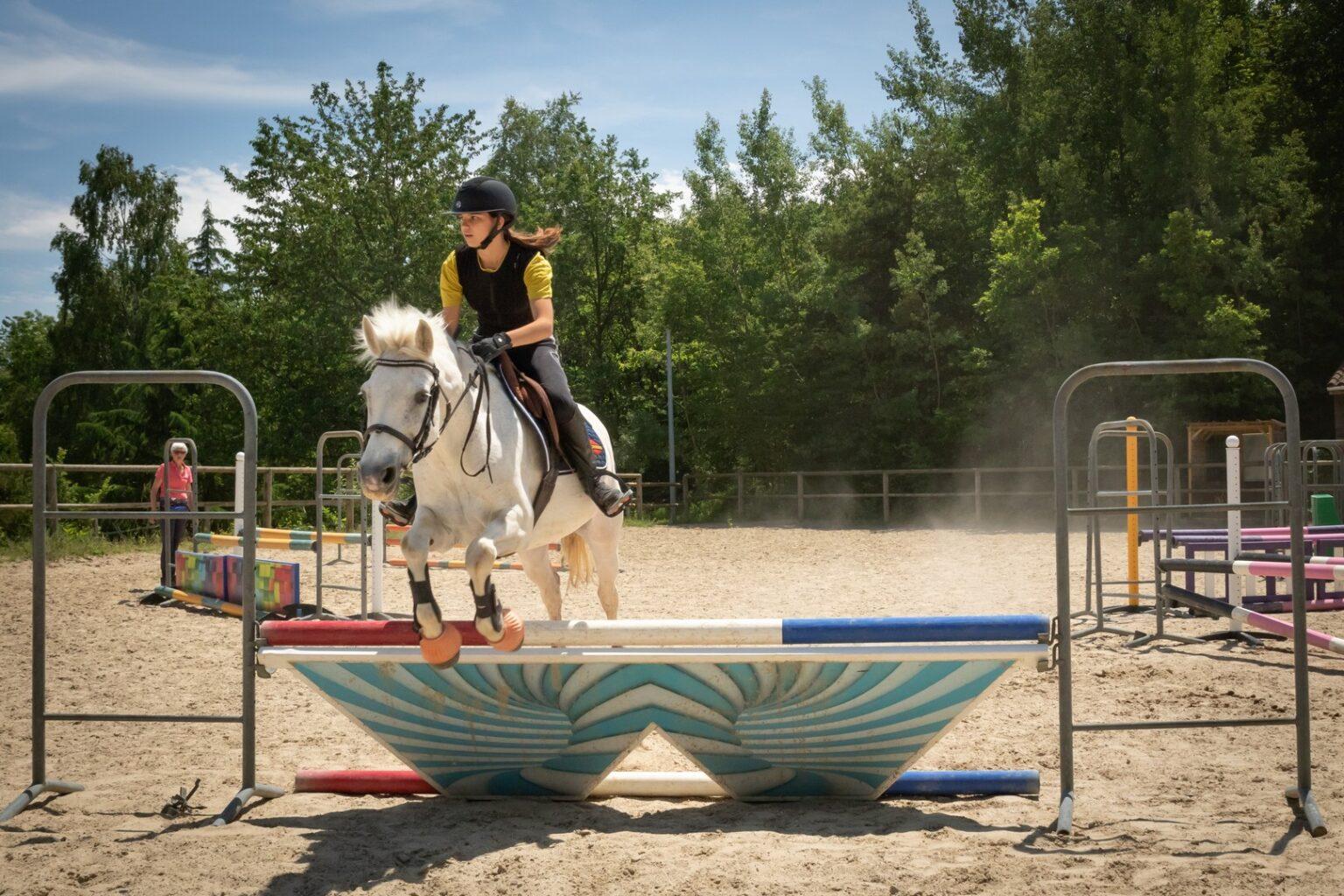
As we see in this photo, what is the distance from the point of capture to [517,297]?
16.8 ft

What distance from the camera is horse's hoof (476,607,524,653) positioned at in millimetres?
4008

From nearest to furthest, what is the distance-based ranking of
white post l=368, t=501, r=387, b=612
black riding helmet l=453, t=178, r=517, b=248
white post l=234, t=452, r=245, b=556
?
black riding helmet l=453, t=178, r=517, b=248 → white post l=234, t=452, r=245, b=556 → white post l=368, t=501, r=387, b=612

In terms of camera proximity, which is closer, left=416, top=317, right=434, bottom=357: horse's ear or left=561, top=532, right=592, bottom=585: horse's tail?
left=416, top=317, right=434, bottom=357: horse's ear

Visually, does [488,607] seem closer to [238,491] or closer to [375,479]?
[375,479]

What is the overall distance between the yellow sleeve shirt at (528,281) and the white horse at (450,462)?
55 cm

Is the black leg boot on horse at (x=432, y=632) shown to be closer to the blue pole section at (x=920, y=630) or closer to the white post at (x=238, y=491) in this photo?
the blue pole section at (x=920, y=630)

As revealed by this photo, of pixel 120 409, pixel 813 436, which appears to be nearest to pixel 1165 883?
pixel 813 436

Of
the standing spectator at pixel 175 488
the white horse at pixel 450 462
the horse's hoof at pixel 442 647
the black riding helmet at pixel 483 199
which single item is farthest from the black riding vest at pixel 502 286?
the standing spectator at pixel 175 488

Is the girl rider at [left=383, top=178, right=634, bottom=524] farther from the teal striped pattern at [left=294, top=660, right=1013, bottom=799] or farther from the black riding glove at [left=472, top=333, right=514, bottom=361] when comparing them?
the teal striped pattern at [left=294, top=660, right=1013, bottom=799]

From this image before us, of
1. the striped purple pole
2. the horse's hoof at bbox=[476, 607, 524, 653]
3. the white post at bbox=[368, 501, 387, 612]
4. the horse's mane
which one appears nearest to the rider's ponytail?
the horse's mane

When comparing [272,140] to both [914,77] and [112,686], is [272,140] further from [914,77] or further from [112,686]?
[112,686]

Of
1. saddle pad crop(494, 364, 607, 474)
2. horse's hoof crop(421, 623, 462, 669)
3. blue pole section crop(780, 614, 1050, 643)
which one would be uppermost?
saddle pad crop(494, 364, 607, 474)

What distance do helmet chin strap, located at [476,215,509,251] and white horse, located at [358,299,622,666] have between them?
0.63 metres

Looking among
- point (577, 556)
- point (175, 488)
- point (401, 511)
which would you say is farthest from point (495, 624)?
point (175, 488)
